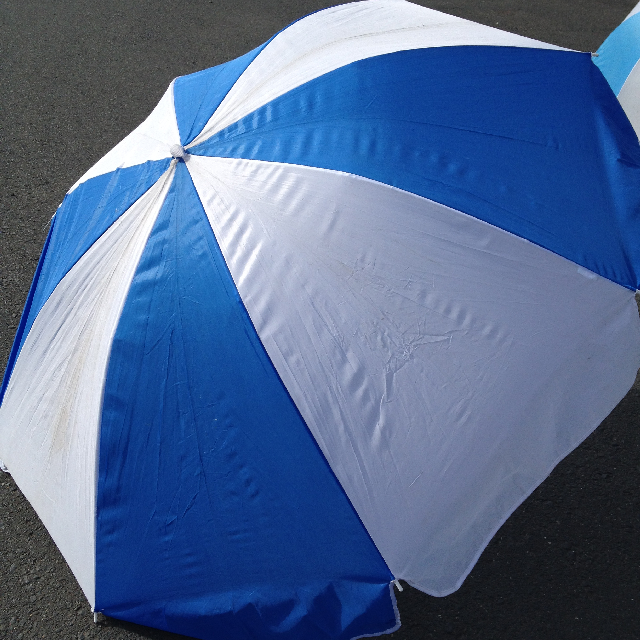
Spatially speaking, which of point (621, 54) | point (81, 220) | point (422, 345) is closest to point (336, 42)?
point (81, 220)

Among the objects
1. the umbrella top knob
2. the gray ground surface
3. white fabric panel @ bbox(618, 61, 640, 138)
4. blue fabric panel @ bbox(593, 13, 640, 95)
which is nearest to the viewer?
the umbrella top knob

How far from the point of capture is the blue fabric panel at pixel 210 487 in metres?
2.06

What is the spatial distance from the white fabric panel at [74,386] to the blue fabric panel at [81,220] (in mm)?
51

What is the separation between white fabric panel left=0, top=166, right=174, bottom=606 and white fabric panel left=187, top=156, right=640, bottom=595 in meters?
0.36

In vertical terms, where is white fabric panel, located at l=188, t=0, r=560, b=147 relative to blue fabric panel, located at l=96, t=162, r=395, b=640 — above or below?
above

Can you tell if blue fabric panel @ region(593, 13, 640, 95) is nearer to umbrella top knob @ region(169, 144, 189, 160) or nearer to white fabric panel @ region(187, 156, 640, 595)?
white fabric panel @ region(187, 156, 640, 595)

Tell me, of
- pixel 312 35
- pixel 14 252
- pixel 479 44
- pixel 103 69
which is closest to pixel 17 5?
pixel 103 69

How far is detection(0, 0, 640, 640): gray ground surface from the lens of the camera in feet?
9.07

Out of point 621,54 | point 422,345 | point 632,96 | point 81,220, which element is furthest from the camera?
point 621,54

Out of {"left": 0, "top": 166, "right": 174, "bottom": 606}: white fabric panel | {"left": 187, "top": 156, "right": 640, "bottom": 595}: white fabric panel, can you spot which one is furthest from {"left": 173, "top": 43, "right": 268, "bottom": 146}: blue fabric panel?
{"left": 187, "top": 156, "right": 640, "bottom": 595}: white fabric panel

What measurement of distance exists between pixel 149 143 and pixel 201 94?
0.95 ft

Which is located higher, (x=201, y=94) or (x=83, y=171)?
(x=201, y=94)

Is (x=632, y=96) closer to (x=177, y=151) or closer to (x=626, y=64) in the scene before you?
(x=626, y=64)

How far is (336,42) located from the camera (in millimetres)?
2805
